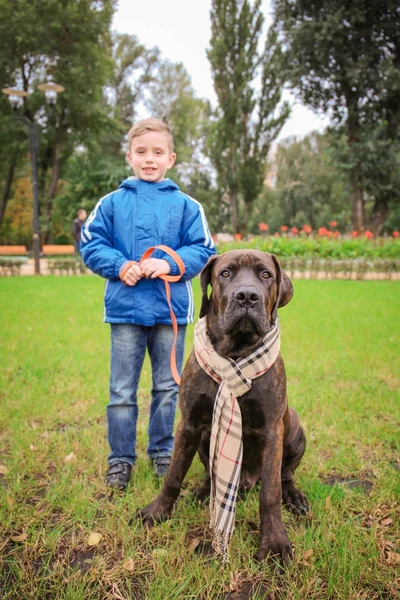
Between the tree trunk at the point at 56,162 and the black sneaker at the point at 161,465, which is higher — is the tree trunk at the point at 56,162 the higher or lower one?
the higher one

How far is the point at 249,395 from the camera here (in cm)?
220

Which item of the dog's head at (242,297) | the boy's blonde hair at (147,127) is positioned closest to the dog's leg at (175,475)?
the dog's head at (242,297)

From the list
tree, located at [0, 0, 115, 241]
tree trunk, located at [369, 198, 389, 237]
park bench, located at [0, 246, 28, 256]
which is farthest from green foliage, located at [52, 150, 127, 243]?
tree trunk, located at [369, 198, 389, 237]

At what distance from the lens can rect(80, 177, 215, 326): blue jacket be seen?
2816mm

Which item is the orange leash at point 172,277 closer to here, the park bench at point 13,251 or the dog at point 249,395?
the dog at point 249,395

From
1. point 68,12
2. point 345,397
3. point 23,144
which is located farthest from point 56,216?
point 345,397

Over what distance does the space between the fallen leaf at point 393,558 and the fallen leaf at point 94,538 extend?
1400mm

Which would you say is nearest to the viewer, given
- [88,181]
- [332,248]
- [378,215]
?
[332,248]

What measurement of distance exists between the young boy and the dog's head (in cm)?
51

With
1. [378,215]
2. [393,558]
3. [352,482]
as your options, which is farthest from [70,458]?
[378,215]

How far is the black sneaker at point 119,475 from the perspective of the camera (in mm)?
2737

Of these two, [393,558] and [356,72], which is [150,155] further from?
[356,72]

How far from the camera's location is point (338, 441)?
139 inches

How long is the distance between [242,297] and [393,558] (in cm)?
145
